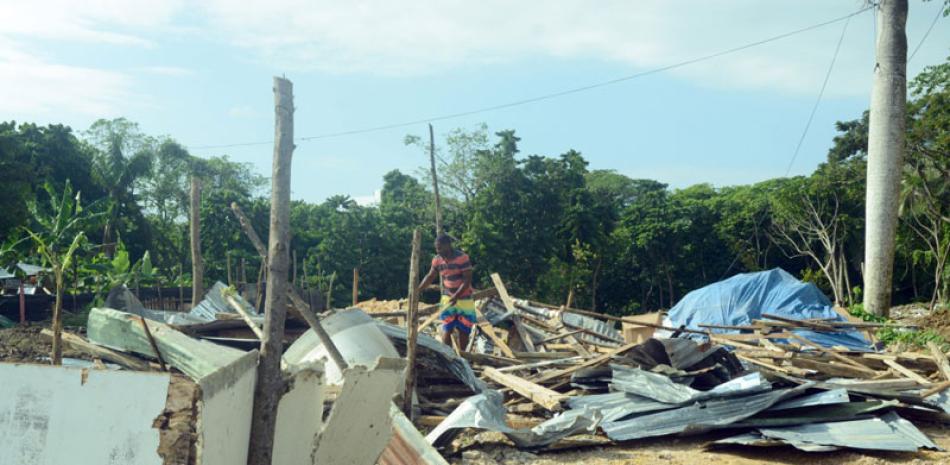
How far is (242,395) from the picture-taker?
145 inches

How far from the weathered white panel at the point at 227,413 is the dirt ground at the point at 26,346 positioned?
5.37 metres

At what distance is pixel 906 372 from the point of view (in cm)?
870

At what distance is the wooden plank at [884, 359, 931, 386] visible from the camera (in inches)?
323

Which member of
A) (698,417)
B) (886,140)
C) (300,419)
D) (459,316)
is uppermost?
(886,140)

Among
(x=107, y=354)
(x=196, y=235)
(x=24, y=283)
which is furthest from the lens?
(x=24, y=283)

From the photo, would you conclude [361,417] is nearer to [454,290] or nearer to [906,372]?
[454,290]

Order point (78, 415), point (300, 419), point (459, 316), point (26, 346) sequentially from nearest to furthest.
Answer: point (78, 415), point (300, 419), point (459, 316), point (26, 346)

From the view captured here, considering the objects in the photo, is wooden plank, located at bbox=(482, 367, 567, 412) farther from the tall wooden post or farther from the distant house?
the distant house

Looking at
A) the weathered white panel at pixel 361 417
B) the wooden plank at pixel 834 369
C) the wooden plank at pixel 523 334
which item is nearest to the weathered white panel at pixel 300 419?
the weathered white panel at pixel 361 417

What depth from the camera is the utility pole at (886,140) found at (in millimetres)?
15008

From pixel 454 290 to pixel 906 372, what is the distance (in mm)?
4889

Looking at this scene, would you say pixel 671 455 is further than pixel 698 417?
No

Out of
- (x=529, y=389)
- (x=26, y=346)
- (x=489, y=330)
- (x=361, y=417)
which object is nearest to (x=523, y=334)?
(x=489, y=330)

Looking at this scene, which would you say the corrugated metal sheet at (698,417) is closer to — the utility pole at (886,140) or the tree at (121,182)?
the utility pole at (886,140)
